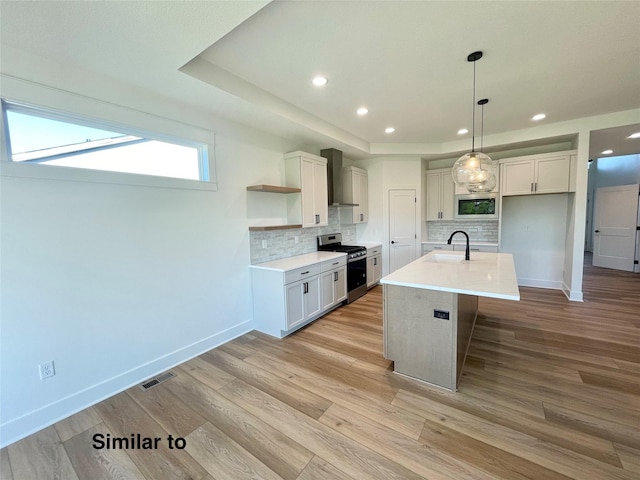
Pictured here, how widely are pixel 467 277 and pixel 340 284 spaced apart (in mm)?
2106

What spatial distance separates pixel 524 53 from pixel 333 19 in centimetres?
176

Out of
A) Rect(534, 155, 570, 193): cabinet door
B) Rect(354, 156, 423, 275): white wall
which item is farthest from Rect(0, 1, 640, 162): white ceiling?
Rect(354, 156, 423, 275): white wall

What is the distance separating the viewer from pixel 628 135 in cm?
420

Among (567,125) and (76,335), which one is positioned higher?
(567,125)

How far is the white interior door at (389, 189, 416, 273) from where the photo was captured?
5484 millimetres

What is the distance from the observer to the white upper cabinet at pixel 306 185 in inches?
150

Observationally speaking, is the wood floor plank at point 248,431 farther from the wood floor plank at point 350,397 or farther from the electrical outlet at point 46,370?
the electrical outlet at point 46,370

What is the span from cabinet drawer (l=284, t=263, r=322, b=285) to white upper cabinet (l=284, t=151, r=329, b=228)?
72 centimetres

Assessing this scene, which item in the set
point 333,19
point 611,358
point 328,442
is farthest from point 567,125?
point 328,442

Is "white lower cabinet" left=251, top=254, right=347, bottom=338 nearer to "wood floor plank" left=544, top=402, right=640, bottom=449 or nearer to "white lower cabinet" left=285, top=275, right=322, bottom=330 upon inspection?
"white lower cabinet" left=285, top=275, right=322, bottom=330

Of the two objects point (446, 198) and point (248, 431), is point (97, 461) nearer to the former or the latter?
point (248, 431)

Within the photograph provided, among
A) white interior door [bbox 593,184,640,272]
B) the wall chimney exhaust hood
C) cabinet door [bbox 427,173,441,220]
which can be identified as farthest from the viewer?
white interior door [bbox 593,184,640,272]

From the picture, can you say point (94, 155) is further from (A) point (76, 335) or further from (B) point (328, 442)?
(B) point (328, 442)

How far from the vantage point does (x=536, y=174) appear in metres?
4.53
